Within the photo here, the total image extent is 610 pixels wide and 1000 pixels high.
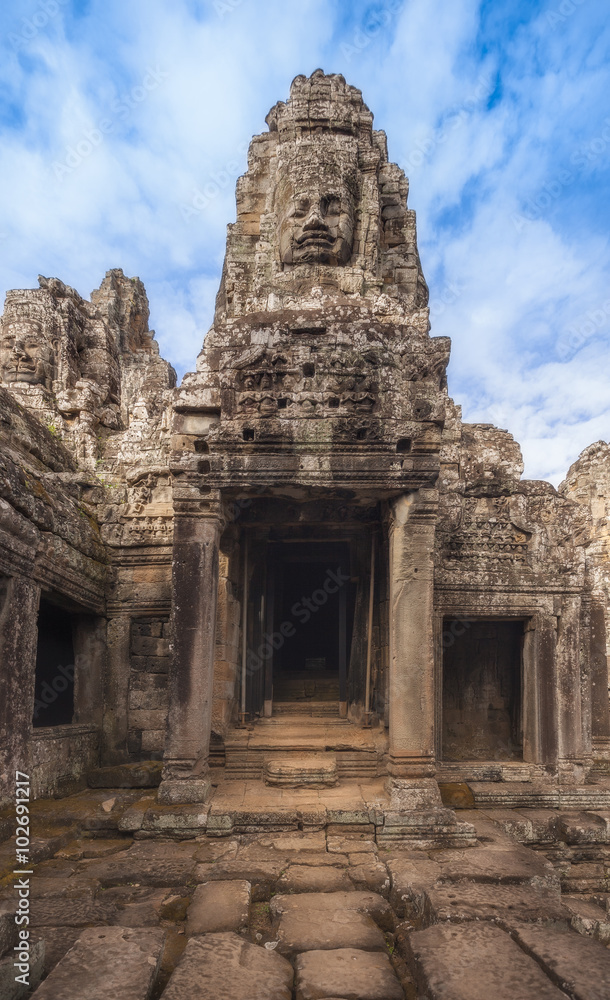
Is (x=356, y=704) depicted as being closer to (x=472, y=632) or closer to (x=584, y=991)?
(x=472, y=632)

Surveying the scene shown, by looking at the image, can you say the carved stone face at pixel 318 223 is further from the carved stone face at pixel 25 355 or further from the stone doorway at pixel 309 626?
the carved stone face at pixel 25 355

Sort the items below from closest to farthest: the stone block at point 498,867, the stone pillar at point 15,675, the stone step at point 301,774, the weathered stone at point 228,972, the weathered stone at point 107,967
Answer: the weathered stone at point 107,967 → the weathered stone at point 228,972 → the stone block at point 498,867 → the stone pillar at point 15,675 → the stone step at point 301,774

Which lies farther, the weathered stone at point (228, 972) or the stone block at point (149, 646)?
the stone block at point (149, 646)

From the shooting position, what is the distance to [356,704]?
896cm

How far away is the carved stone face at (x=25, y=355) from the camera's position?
16.5 meters

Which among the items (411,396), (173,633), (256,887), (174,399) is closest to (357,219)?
(411,396)

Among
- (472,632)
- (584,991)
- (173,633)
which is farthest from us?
(472,632)

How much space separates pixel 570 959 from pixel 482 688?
6.12m

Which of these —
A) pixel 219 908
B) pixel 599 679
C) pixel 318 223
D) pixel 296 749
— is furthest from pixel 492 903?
pixel 318 223

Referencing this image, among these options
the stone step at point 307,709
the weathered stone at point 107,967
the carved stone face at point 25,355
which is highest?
the carved stone face at point 25,355

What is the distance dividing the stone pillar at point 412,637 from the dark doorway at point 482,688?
3.04 metres

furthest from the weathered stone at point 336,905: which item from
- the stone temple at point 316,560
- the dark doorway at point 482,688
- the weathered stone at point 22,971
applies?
the dark doorway at point 482,688

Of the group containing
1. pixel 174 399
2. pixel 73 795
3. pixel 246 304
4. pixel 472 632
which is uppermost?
pixel 246 304

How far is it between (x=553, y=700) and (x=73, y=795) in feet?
21.2
